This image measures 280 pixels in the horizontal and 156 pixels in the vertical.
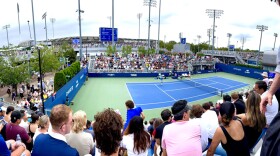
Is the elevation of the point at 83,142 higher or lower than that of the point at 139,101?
higher

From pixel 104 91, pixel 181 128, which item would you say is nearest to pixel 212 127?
pixel 181 128

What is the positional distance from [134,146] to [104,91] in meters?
24.1

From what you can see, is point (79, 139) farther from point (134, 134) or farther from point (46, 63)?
point (46, 63)

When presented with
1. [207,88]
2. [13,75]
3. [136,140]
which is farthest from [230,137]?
[207,88]

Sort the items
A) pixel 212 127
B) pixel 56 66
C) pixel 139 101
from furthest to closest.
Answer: pixel 56 66 → pixel 139 101 → pixel 212 127

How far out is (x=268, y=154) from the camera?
1.03m

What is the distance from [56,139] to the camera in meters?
3.00

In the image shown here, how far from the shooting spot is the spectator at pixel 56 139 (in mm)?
2939

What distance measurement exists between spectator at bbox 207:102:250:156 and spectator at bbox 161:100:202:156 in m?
0.30

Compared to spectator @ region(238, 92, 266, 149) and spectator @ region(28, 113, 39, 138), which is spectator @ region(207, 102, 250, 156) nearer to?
spectator @ region(238, 92, 266, 149)

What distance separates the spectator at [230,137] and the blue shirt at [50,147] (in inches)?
77.7

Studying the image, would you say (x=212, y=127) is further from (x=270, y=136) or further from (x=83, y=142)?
(x=270, y=136)

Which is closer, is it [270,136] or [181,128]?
[270,136]

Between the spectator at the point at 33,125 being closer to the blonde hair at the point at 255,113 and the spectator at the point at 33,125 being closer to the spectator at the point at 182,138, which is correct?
the spectator at the point at 182,138
